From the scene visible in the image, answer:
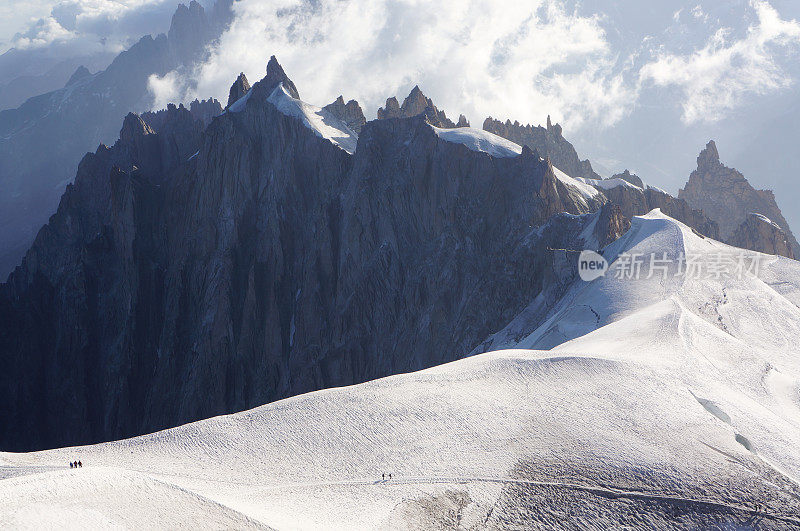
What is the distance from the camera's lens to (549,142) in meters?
134

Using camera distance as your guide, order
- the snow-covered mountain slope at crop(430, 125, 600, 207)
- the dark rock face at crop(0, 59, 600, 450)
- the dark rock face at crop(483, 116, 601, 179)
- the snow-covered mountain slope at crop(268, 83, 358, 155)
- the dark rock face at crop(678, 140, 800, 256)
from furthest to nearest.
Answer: the dark rock face at crop(483, 116, 601, 179), the dark rock face at crop(678, 140, 800, 256), the snow-covered mountain slope at crop(268, 83, 358, 155), the snow-covered mountain slope at crop(430, 125, 600, 207), the dark rock face at crop(0, 59, 600, 450)

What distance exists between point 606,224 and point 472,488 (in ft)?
167

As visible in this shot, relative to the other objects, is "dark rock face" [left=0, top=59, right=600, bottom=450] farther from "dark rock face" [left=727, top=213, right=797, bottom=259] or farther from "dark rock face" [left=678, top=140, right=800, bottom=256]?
"dark rock face" [left=678, top=140, right=800, bottom=256]

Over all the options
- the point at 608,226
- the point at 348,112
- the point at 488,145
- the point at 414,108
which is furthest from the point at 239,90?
the point at 608,226

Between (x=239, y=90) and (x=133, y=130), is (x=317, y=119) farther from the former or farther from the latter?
(x=133, y=130)

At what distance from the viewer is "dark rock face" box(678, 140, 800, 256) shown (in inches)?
5039

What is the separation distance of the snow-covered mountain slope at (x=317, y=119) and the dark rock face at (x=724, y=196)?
6683cm

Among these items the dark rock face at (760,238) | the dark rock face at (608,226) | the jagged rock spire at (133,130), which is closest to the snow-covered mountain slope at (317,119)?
the jagged rock spire at (133,130)

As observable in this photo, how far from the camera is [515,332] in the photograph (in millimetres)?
72812

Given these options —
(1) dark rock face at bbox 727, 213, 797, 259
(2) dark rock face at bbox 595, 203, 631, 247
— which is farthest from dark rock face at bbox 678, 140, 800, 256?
(2) dark rock face at bbox 595, 203, 631, 247

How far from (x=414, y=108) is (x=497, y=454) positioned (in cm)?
9803

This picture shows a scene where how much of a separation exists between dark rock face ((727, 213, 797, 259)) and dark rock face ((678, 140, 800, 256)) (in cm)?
2336

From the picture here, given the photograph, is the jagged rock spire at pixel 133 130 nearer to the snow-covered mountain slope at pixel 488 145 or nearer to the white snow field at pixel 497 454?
the snow-covered mountain slope at pixel 488 145

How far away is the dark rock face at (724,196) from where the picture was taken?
420 ft
